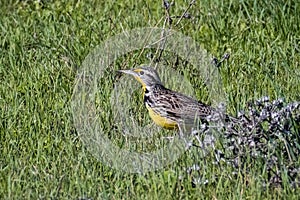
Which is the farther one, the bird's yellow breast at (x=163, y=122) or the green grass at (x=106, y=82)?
the bird's yellow breast at (x=163, y=122)

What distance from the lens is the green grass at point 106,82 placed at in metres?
5.47

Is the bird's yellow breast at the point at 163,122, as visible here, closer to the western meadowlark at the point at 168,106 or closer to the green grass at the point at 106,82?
the western meadowlark at the point at 168,106

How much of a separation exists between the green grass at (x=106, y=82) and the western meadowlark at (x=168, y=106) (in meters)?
0.31

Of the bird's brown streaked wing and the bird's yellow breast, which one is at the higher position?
the bird's brown streaked wing

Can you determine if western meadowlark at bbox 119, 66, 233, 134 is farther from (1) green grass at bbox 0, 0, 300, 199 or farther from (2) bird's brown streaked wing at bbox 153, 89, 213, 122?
(1) green grass at bbox 0, 0, 300, 199

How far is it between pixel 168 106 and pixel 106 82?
1.05 m

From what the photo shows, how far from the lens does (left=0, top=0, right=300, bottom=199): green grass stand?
18.0ft

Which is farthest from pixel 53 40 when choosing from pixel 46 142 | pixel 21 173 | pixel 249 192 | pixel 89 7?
pixel 249 192

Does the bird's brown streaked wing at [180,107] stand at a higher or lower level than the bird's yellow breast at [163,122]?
higher

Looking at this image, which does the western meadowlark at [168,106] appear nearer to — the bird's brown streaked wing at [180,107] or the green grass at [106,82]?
the bird's brown streaked wing at [180,107]

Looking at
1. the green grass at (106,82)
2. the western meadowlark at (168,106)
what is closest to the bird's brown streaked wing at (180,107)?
the western meadowlark at (168,106)

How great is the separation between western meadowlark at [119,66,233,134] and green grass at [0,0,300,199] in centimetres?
31

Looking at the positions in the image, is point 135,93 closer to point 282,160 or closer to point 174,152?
point 174,152

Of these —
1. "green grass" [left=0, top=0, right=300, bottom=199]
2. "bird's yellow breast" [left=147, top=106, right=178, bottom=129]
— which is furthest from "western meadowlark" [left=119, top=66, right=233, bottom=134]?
"green grass" [left=0, top=0, right=300, bottom=199]
